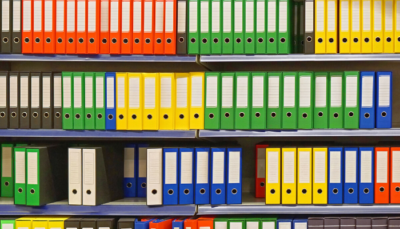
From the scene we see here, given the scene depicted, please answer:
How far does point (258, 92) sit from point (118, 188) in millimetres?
933

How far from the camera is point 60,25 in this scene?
2.18 meters

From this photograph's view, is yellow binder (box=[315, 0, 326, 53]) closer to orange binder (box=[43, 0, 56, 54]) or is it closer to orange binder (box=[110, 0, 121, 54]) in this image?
orange binder (box=[110, 0, 121, 54])

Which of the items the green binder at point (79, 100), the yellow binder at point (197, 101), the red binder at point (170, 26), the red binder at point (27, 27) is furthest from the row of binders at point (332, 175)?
the red binder at point (27, 27)

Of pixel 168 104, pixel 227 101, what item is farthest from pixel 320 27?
pixel 168 104

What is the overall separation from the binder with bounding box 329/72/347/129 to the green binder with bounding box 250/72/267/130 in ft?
1.10

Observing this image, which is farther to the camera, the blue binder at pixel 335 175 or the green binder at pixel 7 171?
the green binder at pixel 7 171

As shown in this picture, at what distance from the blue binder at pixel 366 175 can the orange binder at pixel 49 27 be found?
1.68 meters

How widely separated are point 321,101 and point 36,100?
148 centimetres

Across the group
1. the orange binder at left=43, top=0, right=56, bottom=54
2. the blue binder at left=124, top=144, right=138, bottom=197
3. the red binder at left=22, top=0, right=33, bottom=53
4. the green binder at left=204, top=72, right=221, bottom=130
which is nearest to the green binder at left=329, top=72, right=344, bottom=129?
the green binder at left=204, top=72, right=221, bottom=130

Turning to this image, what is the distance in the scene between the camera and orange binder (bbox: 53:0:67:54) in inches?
85.7

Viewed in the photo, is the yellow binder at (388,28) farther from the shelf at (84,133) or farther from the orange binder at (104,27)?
the orange binder at (104,27)

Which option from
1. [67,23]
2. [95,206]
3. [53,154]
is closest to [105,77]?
[67,23]

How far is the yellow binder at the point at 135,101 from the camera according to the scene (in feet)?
7.15

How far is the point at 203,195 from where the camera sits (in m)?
2.20
